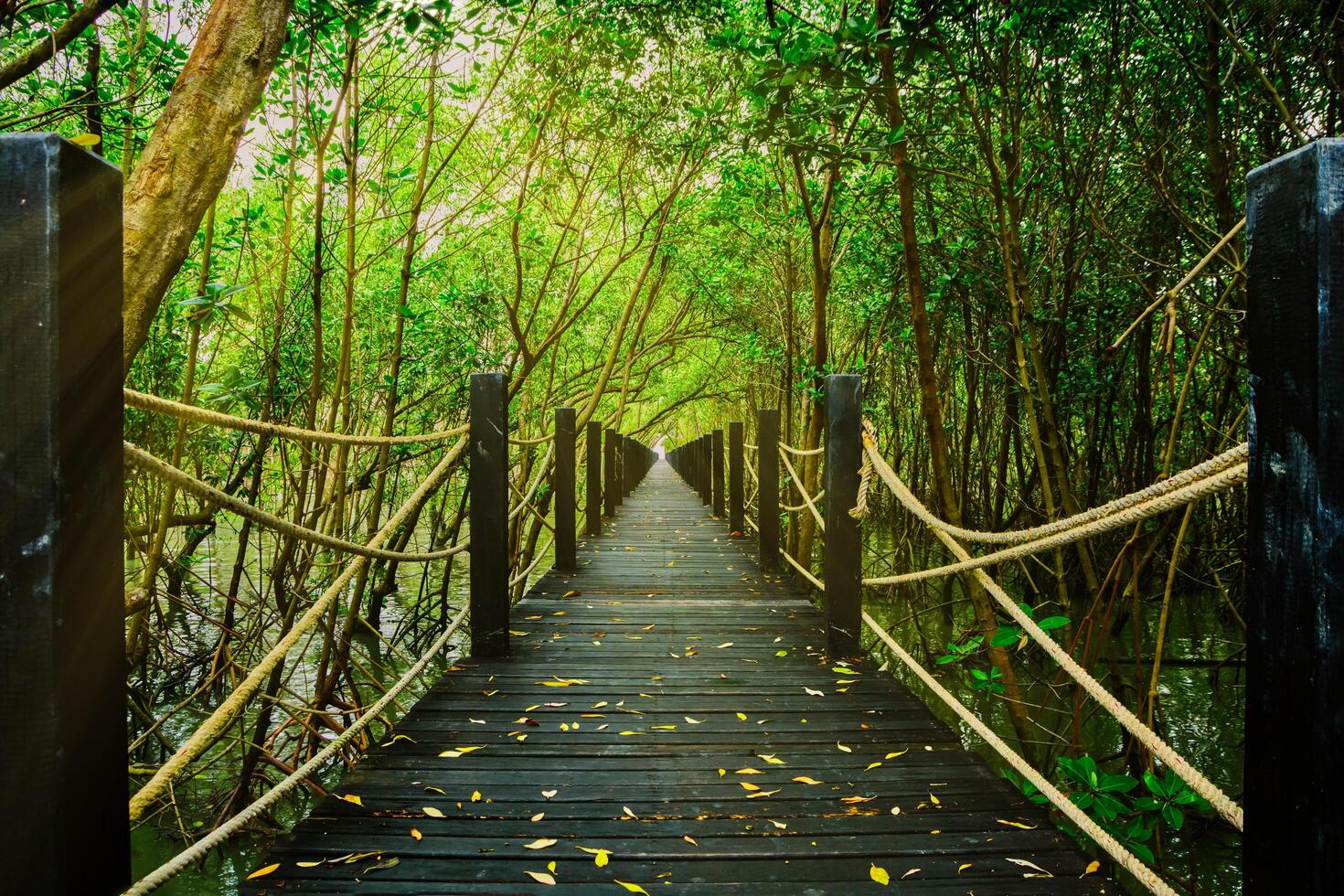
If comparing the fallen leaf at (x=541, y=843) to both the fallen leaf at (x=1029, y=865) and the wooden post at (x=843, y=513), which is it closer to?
the fallen leaf at (x=1029, y=865)

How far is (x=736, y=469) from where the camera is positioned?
844cm

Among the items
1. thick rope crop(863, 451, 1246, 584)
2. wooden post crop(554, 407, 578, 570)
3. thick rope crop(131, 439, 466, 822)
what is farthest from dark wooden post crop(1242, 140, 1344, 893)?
wooden post crop(554, 407, 578, 570)

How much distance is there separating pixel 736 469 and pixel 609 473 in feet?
10.9

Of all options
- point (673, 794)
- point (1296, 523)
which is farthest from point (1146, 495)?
point (673, 794)

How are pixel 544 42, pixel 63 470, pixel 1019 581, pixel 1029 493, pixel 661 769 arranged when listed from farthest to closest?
pixel 1019 581 → pixel 1029 493 → pixel 544 42 → pixel 661 769 → pixel 63 470

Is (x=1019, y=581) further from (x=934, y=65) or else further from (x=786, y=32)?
(x=786, y=32)

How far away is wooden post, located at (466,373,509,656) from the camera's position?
357 centimetres

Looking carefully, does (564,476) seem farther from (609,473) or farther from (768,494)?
(609,473)

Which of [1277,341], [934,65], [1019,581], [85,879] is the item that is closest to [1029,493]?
[1019,581]

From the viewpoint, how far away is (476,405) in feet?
11.7

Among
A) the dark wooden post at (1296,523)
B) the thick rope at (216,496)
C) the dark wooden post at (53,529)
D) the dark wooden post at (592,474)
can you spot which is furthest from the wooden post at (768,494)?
the dark wooden post at (53,529)

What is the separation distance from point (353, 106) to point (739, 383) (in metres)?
19.8

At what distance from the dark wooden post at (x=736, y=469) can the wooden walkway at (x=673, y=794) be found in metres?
4.36

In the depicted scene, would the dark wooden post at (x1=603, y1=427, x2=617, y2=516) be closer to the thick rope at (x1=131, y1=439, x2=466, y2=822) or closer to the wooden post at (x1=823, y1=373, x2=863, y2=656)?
the wooden post at (x1=823, y1=373, x2=863, y2=656)
